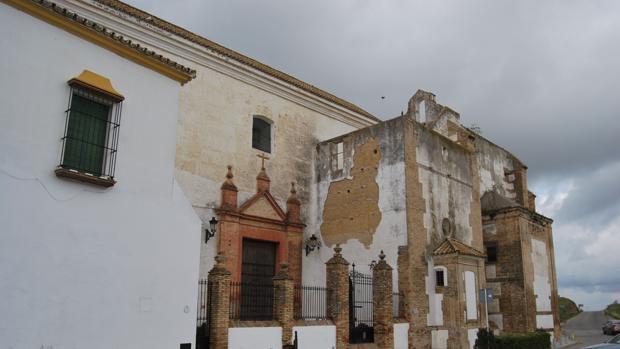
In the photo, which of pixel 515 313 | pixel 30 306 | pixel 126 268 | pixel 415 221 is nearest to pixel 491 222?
pixel 515 313

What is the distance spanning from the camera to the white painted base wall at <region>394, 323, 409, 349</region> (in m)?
14.7

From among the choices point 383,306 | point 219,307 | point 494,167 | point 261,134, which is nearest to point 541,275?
point 494,167

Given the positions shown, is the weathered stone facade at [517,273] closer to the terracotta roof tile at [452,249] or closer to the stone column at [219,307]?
the terracotta roof tile at [452,249]

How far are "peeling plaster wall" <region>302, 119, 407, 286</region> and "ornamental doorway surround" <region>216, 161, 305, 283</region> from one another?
0.79 metres

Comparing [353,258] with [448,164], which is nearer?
[353,258]

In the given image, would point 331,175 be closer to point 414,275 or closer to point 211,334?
point 414,275

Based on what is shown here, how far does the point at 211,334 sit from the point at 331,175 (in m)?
8.82

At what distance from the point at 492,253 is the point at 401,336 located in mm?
7873

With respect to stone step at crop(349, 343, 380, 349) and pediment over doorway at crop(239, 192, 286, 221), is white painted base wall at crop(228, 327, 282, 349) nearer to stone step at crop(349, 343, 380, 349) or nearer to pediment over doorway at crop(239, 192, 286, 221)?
stone step at crop(349, 343, 380, 349)

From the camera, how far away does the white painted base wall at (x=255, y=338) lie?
434 inches

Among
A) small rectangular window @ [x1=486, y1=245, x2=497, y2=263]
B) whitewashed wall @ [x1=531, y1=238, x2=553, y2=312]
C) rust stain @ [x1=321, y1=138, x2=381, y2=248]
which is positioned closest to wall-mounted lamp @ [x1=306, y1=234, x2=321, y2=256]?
rust stain @ [x1=321, y1=138, x2=381, y2=248]

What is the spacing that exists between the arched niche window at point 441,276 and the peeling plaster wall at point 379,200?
149 centimetres

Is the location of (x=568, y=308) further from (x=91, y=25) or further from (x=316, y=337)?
(x=91, y=25)

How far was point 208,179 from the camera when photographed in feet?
50.6
